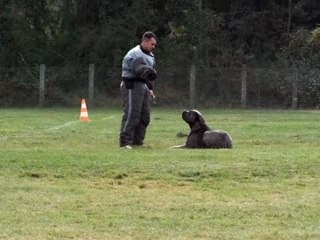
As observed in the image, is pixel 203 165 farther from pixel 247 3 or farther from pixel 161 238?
pixel 247 3

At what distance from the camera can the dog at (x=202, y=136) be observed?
11.5 metres

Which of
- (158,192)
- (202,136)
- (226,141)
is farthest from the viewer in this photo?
(202,136)

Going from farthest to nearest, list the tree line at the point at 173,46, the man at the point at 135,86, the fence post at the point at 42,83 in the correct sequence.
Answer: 1. the tree line at the point at 173,46
2. the fence post at the point at 42,83
3. the man at the point at 135,86

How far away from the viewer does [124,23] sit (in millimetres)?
34125

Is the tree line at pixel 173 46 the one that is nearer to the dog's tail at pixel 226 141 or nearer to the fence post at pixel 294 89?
the fence post at pixel 294 89

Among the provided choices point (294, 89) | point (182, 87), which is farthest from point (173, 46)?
point (294, 89)

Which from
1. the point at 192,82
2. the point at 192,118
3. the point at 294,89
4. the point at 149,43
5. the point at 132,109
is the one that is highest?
the point at 149,43

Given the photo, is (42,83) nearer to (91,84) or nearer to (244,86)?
(91,84)

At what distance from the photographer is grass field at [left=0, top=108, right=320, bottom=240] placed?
19.6 feet

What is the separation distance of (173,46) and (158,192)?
26597 millimetres

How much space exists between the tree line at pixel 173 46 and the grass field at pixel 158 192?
20.1m

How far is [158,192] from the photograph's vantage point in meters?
7.57

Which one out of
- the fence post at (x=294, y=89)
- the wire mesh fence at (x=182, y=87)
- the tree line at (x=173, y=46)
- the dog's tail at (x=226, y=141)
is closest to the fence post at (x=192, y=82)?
the wire mesh fence at (x=182, y=87)

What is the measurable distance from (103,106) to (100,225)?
25.4m
